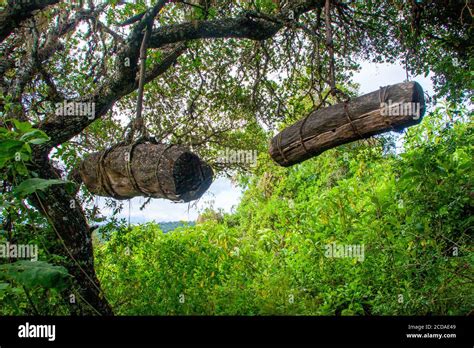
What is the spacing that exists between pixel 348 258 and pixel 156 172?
204cm

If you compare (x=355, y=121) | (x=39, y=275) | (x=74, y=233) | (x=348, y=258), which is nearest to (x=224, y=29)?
(x=355, y=121)

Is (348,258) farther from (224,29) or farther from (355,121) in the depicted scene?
(224,29)

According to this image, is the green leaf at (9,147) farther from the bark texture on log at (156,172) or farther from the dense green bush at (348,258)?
the dense green bush at (348,258)

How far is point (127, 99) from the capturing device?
491cm

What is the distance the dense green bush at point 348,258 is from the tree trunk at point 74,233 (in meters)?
0.42

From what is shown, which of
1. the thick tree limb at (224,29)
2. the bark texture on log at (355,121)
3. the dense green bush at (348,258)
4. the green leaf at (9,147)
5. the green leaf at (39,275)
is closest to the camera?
the green leaf at (39,275)

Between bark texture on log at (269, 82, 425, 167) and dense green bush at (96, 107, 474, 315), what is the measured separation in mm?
610

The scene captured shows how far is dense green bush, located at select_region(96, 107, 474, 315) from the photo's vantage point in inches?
122

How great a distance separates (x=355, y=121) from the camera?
8.16 ft

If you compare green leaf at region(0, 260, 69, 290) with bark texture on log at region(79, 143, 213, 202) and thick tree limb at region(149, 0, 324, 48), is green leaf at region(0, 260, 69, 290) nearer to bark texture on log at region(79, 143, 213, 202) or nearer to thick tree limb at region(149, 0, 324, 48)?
bark texture on log at region(79, 143, 213, 202)

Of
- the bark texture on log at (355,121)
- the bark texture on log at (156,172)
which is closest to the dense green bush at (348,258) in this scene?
the bark texture on log at (355,121)

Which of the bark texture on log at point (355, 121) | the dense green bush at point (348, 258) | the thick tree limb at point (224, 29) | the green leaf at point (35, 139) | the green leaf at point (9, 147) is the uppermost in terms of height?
the thick tree limb at point (224, 29)

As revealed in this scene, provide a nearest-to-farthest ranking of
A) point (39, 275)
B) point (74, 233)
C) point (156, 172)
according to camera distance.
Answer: point (39, 275) < point (156, 172) < point (74, 233)

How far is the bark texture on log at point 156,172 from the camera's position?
243 centimetres
